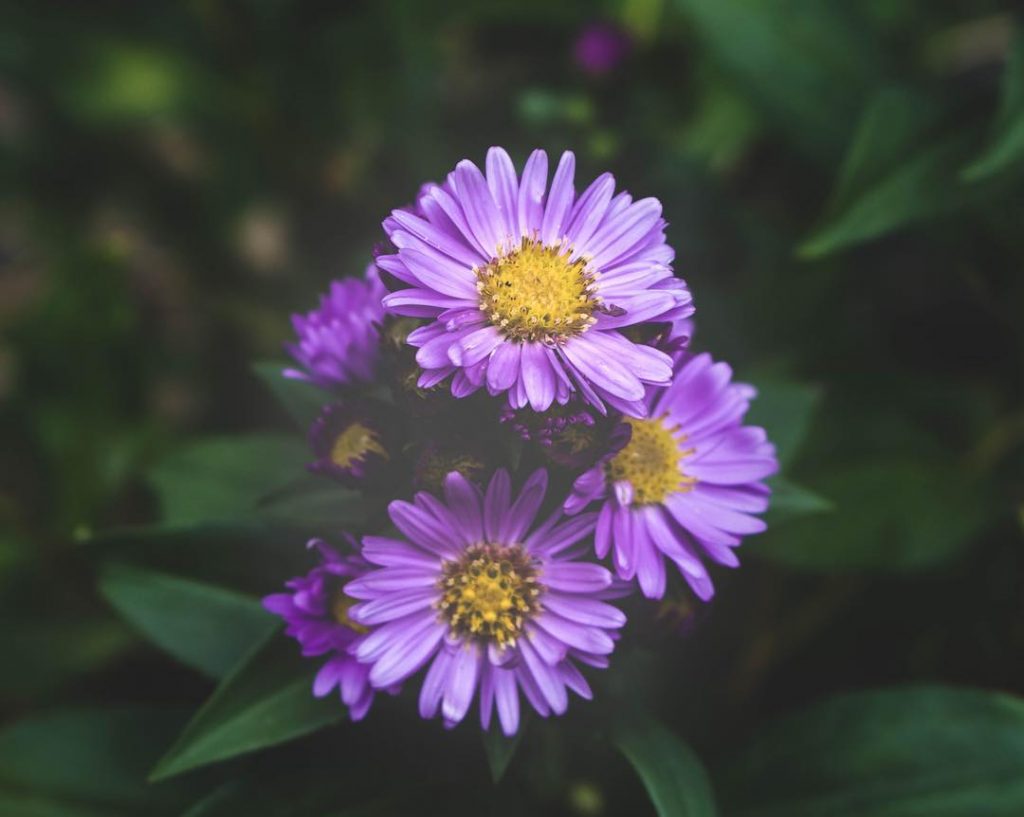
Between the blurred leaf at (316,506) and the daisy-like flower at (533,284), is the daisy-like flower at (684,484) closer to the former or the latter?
the daisy-like flower at (533,284)

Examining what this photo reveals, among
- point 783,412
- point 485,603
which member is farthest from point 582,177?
point 485,603

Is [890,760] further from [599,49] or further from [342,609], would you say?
[599,49]

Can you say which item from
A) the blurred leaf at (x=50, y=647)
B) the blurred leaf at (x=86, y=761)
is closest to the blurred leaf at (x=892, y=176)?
the blurred leaf at (x=86, y=761)

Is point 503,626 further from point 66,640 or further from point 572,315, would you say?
point 66,640

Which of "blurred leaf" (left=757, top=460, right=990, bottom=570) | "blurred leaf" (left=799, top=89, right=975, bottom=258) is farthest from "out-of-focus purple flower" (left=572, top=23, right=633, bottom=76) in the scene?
"blurred leaf" (left=757, top=460, right=990, bottom=570)

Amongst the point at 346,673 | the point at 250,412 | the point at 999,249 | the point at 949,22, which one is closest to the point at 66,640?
the point at 250,412

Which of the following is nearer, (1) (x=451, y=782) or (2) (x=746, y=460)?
(2) (x=746, y=460)

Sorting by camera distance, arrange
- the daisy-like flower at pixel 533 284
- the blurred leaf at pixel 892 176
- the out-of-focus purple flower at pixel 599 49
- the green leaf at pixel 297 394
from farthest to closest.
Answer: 1. the out-of-focus purple flower at pixel 599 49
2. the blurred leaf at pixel 892 176
3. the green leaf at pixel 297 394
4. the daisy-like flower at pixel 533 284

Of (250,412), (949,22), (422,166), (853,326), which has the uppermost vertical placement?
(949,22)
